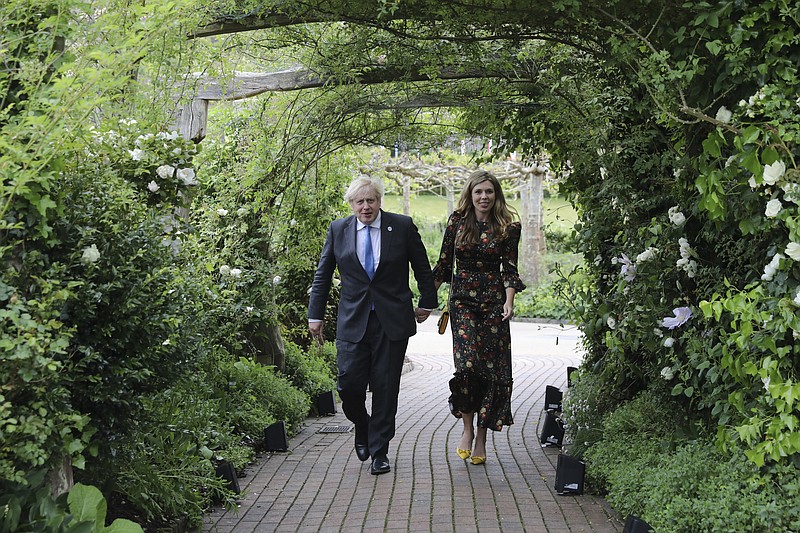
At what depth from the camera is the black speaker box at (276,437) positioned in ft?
21.8

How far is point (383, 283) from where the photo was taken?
5.83 metres

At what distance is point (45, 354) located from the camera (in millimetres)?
3238

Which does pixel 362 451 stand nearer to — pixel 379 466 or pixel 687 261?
pixel 379 466

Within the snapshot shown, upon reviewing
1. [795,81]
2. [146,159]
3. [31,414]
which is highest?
[795,81]

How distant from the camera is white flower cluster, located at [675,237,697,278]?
4640 millimetres

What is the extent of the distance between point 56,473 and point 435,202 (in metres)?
42.6

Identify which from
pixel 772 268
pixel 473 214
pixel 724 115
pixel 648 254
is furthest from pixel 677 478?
pixel 473 214

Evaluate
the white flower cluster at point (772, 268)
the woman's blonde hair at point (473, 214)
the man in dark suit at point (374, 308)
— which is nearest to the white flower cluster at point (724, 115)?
the white flower cluster at point (772, 268)

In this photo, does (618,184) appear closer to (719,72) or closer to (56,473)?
(719,72)

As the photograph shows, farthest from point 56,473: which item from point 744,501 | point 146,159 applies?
point 744,501

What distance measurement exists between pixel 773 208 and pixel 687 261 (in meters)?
0.96

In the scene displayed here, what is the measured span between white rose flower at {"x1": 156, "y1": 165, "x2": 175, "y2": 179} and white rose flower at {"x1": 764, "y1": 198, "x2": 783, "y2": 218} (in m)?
2.60

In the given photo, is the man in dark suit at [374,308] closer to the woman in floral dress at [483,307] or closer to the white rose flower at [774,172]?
the woman in floral dress at [483,307]

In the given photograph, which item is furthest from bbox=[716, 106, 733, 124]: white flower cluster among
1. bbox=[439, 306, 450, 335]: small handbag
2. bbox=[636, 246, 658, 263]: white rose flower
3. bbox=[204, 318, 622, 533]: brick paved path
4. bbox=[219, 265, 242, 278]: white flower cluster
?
bbox=[219, 265, 242, 278]: white flower cluster
